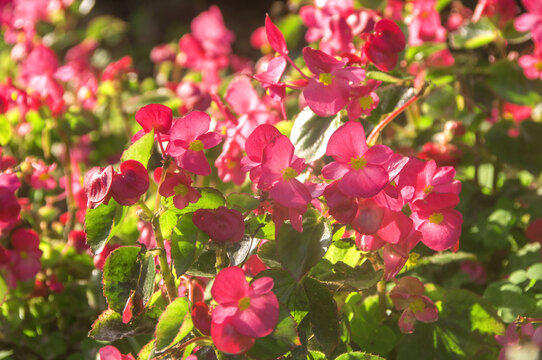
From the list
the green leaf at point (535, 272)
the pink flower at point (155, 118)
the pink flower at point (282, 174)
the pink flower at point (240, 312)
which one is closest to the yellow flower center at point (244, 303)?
the pink flower at point (240, 312)

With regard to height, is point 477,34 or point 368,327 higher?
point 477,34

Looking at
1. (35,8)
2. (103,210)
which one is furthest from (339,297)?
(35,8)

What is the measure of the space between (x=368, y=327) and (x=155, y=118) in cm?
42

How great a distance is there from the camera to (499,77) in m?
1.13

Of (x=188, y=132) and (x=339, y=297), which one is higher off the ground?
(x=188, y=132)

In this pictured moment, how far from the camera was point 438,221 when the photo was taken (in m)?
0.66

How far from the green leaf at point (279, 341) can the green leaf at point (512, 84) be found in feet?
2.40

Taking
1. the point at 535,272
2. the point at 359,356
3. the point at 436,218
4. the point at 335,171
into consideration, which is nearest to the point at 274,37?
the point at 335,171

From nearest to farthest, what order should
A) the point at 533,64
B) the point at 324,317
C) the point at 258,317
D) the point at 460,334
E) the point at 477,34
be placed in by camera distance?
the point at 258,317 → the point at 324,317 → the point at 460,334 → the point at 533,64 → the point at 477,34

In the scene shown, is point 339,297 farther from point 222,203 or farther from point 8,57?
point 8,57

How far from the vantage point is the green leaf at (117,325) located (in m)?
0.68

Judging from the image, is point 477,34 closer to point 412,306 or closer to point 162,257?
point 412,306

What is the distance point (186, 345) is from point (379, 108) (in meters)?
0.42

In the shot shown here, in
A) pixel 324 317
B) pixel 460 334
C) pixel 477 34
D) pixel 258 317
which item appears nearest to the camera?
pixel 258 317
